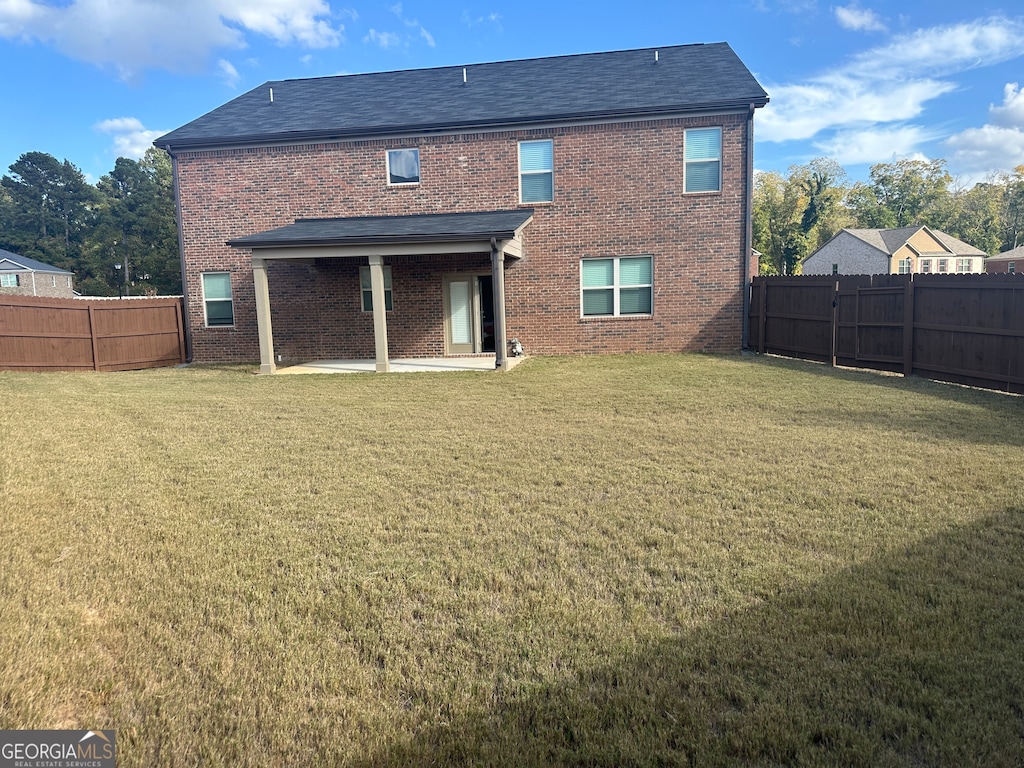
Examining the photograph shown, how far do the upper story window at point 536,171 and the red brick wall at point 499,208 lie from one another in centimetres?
18

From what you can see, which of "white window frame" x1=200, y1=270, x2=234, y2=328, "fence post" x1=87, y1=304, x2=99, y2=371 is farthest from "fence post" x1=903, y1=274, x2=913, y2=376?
"fence post" x1=87, y1=304, x2=99, y2=371

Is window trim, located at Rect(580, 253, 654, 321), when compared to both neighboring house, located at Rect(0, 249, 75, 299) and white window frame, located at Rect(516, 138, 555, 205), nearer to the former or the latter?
white window frame, located at Rect(516, 138, 555, 205)

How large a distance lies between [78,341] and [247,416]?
363 inches

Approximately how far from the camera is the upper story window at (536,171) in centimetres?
1581

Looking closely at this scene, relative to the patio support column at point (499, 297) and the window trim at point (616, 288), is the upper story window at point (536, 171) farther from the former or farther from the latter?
the patio support column at point (499, 297)

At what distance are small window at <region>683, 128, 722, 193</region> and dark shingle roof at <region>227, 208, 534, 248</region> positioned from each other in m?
3.87

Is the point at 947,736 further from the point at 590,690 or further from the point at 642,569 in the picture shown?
the point at 642,569

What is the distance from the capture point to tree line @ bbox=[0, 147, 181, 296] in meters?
55.3

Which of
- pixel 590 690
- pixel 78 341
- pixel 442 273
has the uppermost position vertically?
pixel 442 273

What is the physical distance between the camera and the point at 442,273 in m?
16.3

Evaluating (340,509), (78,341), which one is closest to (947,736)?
(340,509)

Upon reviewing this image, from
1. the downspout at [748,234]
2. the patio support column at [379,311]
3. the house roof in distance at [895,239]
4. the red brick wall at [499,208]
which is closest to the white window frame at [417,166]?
the red brick wall at [499,208]

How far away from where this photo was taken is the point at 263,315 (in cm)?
1414
